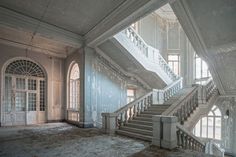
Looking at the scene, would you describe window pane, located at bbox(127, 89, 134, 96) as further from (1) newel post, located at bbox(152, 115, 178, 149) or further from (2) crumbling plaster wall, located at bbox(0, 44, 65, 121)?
(1) newel post, located at bbox(152, 115, 178, 149)

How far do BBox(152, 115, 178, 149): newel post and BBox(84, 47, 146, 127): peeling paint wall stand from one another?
13.6 ft

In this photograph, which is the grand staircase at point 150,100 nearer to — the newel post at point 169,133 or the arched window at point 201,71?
the newel post at point 169,133

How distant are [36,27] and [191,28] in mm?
5553

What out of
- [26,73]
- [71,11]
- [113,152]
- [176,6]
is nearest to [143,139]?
[113,152]

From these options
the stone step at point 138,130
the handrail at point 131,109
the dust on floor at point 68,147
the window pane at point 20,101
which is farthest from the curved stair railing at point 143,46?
the window pane at point 20,101

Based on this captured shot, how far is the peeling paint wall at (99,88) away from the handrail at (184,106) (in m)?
4.10

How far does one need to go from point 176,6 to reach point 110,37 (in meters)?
3.12

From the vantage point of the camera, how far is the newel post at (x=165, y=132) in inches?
191

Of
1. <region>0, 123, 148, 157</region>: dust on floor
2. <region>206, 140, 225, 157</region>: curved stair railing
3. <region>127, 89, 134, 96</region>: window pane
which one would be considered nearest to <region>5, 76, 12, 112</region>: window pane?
<region>0, 123, 148, 157</region>: dust on floor

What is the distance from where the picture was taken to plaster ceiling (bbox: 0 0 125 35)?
5.70 m

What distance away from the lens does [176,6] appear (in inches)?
201

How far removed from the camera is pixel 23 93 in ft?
31.2

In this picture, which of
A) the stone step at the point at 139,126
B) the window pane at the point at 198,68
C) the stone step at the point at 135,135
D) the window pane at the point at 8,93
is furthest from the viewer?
the window pane at the point at 198,68

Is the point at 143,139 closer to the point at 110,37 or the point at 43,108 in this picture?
the point at 110,37
